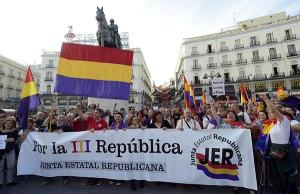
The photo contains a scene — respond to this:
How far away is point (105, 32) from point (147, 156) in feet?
25.2

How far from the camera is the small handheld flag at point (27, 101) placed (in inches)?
217

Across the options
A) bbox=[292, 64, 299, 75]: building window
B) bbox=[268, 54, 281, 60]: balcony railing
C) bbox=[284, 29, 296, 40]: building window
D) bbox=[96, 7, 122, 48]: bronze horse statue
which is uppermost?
bbox=[284, 29, 296, 40]: building window

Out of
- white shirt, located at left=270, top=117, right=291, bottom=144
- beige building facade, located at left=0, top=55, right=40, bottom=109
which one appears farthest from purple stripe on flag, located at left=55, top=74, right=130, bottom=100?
beige building facade, located at left=0, top=55, right=40, bottom=109

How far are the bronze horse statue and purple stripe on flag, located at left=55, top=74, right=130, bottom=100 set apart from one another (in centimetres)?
485

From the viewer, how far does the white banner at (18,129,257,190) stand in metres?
4.52

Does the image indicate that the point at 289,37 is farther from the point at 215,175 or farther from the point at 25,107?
the point at 25,107

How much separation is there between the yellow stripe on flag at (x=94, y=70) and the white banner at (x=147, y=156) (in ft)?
6.19

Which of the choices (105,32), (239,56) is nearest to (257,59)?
(239,56)

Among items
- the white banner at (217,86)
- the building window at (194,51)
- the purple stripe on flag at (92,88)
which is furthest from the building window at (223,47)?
the purple stripe on flag at (92,88)

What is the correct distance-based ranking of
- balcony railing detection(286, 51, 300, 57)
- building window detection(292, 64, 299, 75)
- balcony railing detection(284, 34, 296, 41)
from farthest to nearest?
balcony railing detection(284, 34, 296, 41) < balcony railing detection(286, 51, 300, 57) < building window detection(292, 64, 299, 75)

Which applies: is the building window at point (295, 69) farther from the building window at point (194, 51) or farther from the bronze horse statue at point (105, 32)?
the bronze horse statue at point (105, 32)

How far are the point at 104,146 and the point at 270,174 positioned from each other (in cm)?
350

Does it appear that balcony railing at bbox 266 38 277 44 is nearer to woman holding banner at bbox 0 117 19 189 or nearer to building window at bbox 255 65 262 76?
building window at bbox 255 65 262 76

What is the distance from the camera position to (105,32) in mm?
10930
